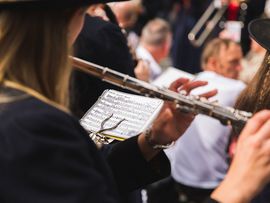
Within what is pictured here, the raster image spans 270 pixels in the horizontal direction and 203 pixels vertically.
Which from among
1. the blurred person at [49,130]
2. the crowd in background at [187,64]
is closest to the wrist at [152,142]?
the crowd in background at [187,64]

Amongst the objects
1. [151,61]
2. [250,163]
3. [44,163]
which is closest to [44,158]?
[44,163]

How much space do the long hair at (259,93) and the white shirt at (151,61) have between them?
344 centimetres

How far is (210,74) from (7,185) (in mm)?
3718

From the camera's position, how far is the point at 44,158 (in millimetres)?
1368

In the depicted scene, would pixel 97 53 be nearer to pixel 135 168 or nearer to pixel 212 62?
pixel 135 168

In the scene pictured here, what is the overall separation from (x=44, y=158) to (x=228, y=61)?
4.09 meters

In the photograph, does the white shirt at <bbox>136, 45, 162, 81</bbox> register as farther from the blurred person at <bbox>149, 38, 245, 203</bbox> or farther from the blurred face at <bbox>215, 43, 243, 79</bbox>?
the blurred person at <bbox>149, 38, 245, 203</bbox>

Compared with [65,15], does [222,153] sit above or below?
below

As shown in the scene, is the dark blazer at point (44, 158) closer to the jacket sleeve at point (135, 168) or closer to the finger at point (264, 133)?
the finger at point (264, 133)

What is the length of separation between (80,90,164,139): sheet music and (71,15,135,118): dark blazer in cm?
62

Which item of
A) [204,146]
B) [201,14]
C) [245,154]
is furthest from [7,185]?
[201,14]

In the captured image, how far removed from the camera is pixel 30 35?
4.75 ft

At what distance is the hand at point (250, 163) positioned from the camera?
59.3 inches

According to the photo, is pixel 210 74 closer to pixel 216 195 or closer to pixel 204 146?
pixel 204 146
